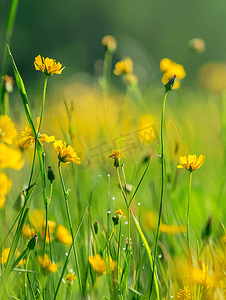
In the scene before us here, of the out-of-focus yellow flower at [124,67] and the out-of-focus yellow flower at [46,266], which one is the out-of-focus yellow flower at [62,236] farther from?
the out-of-focus yellow flower at [124,67]

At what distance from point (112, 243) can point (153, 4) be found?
40.8 ft

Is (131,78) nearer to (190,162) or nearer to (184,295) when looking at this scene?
(190,162)

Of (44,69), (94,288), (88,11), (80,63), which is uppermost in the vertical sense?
(88,11)

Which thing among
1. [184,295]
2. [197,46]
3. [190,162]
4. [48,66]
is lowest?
[184,295]

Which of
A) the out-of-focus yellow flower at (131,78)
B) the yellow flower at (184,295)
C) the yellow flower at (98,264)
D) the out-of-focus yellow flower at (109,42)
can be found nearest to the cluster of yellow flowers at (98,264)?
the yellow flower at (98,264)

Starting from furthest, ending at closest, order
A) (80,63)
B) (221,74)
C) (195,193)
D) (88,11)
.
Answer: (88,11), (80,63), (221,74), (195,193)

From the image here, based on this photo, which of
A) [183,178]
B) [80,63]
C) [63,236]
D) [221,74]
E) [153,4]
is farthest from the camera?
[153,4]

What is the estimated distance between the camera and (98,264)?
41cm

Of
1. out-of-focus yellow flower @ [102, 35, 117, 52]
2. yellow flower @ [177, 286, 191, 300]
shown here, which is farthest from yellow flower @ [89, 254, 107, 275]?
out-of-focus yellow flower @ [102, 35, 117, 52]

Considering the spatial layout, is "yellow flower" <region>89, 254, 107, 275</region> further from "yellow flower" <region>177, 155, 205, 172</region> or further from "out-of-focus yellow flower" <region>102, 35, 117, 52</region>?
"out-of-focus yellow flower" <region>102, 35, 117, 52</region>

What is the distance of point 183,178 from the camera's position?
1083mm

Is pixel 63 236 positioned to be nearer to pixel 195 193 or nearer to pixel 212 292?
pixel 212 292

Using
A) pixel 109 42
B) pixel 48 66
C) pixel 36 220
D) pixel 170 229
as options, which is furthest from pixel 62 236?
pixel 109 42

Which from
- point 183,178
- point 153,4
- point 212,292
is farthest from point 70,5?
point 212,292
